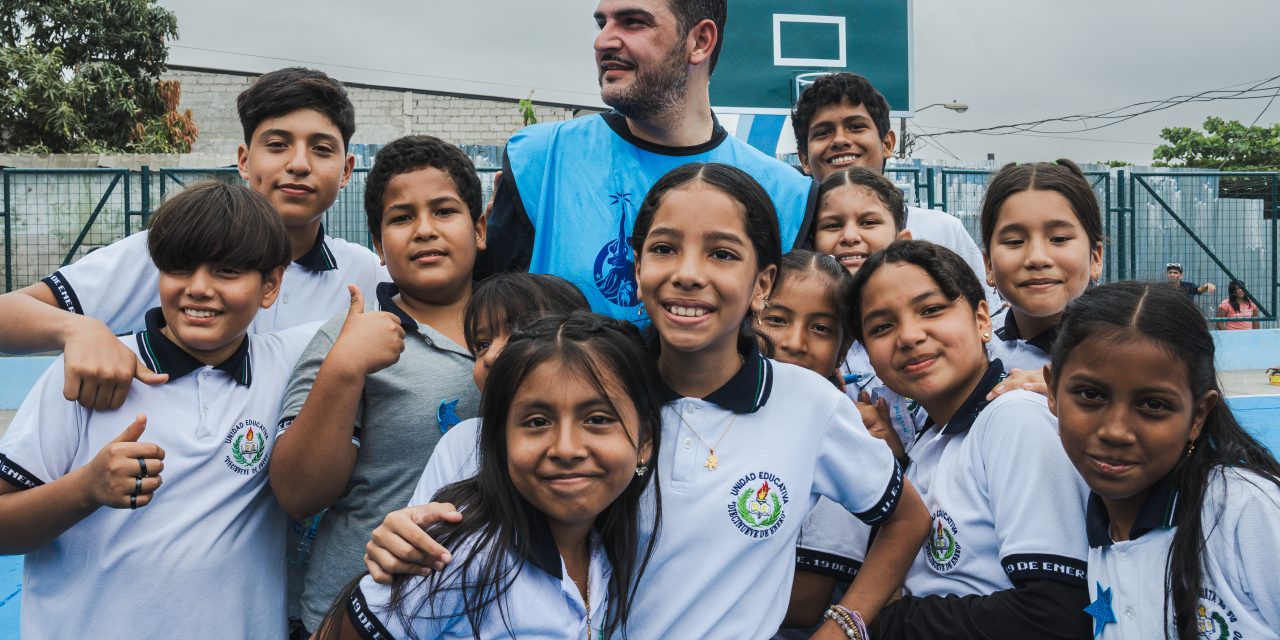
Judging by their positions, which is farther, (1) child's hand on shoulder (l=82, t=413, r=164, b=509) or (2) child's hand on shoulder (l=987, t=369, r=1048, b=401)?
(2) child's hand on shoulder (l=987, t=369, r=1048, b=401)

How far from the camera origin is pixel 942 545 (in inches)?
82.8

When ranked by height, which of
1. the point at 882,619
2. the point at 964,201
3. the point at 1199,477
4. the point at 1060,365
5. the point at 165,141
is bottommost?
the point at 882,619

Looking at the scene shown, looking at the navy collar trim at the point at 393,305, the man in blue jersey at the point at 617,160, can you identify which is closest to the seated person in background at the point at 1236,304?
the man in blue jersey at the point at 617,160

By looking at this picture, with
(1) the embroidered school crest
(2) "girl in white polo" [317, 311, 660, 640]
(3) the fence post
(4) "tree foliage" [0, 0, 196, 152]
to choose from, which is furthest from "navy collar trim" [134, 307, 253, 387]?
(4) "tree foliage" [0, 0, 196, 152]

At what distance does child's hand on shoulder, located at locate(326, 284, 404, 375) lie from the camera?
6.70 ft

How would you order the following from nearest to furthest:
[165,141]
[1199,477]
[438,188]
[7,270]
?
[1199,477] < [438,188] < [7,270] < [165,141]

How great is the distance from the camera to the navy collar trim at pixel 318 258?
9.15 feet

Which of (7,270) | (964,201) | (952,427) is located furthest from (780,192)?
(7,270)

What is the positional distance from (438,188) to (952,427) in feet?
4.56

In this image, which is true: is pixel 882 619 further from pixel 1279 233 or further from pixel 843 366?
pixel 1279 233

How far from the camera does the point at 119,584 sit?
2041mm

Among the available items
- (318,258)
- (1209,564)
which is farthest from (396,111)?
(1209,564)

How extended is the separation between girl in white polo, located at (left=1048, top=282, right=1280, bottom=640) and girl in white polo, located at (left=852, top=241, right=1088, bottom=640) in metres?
0.08

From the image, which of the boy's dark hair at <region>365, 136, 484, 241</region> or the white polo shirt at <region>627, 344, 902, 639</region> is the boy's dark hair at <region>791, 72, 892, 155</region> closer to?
the boy's dark hair at <region>365, 136, 484, 241</region>
